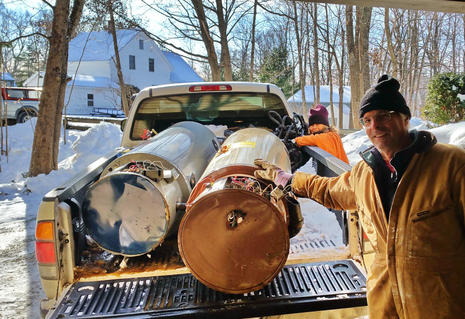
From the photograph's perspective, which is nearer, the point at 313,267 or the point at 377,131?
the point at 377,131

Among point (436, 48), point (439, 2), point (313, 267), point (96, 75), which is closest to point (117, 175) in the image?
point (313, 267)

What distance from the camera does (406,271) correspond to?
1.73m

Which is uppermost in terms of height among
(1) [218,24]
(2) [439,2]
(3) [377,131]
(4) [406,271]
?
(1) [218,24]

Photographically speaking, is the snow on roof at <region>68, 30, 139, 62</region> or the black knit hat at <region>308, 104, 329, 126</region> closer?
the black knit hat at <region>308, 104, 329, 126</region>

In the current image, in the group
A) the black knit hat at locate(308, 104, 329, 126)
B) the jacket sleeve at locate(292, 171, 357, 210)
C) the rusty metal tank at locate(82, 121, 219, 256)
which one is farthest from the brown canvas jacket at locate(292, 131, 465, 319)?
the black knit hat at locate(308, 104, 329, 126)

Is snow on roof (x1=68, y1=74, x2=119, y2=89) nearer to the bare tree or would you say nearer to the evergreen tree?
the evergreen tree

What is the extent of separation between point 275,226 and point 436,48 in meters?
40.1

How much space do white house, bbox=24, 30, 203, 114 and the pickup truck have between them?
36.7m

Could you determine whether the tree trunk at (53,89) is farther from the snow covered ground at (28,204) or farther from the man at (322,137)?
the man at (322,137)

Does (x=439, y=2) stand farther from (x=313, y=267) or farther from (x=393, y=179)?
(x=313, y=267)

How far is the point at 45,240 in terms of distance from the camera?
2.39m

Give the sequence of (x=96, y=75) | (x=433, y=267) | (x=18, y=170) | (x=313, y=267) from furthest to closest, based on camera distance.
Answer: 1. (x=96, y=75)
2. (x=18, y=170)
3. (x=313, y=267)
4. (x=433, y=267)

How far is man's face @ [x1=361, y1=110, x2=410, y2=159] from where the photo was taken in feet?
6.22

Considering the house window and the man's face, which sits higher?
the house window
